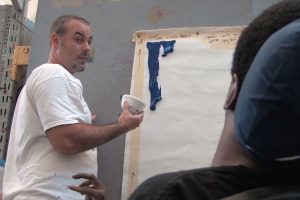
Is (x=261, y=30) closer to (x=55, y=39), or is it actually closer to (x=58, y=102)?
(x=58, y=102)

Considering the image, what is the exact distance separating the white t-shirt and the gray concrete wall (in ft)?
1.10

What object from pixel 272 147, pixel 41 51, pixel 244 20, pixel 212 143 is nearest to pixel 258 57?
pixel 272 147

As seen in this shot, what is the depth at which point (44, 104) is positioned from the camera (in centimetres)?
125

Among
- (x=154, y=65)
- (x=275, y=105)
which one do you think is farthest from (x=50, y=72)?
(x=275, y=105)

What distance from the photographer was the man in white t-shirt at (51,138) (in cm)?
121

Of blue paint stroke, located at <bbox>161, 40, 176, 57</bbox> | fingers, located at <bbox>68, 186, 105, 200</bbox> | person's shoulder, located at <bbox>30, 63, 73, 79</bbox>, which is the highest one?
blue paint stroke, located at <bbox>161, 40, 176, 57</bbox>

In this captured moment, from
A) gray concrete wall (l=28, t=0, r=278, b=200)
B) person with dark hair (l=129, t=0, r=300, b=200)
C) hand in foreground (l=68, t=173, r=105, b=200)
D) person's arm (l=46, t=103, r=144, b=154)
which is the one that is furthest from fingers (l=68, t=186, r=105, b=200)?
person with dark hair (l=129, t=0, r=300, b=200)

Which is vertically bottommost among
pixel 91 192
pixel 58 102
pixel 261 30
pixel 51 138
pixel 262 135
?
pixel 91 192

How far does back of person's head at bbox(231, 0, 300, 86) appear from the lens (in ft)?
1.78

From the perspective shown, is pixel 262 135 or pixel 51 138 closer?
pixel 262 135

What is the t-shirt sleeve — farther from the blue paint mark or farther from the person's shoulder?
the blue paint mark

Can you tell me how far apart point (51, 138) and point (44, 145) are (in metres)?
0.05

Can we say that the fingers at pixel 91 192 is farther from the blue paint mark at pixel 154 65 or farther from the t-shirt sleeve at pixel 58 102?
the blue paint mark at pixel 154 65

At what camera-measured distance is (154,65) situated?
66.2 inches
